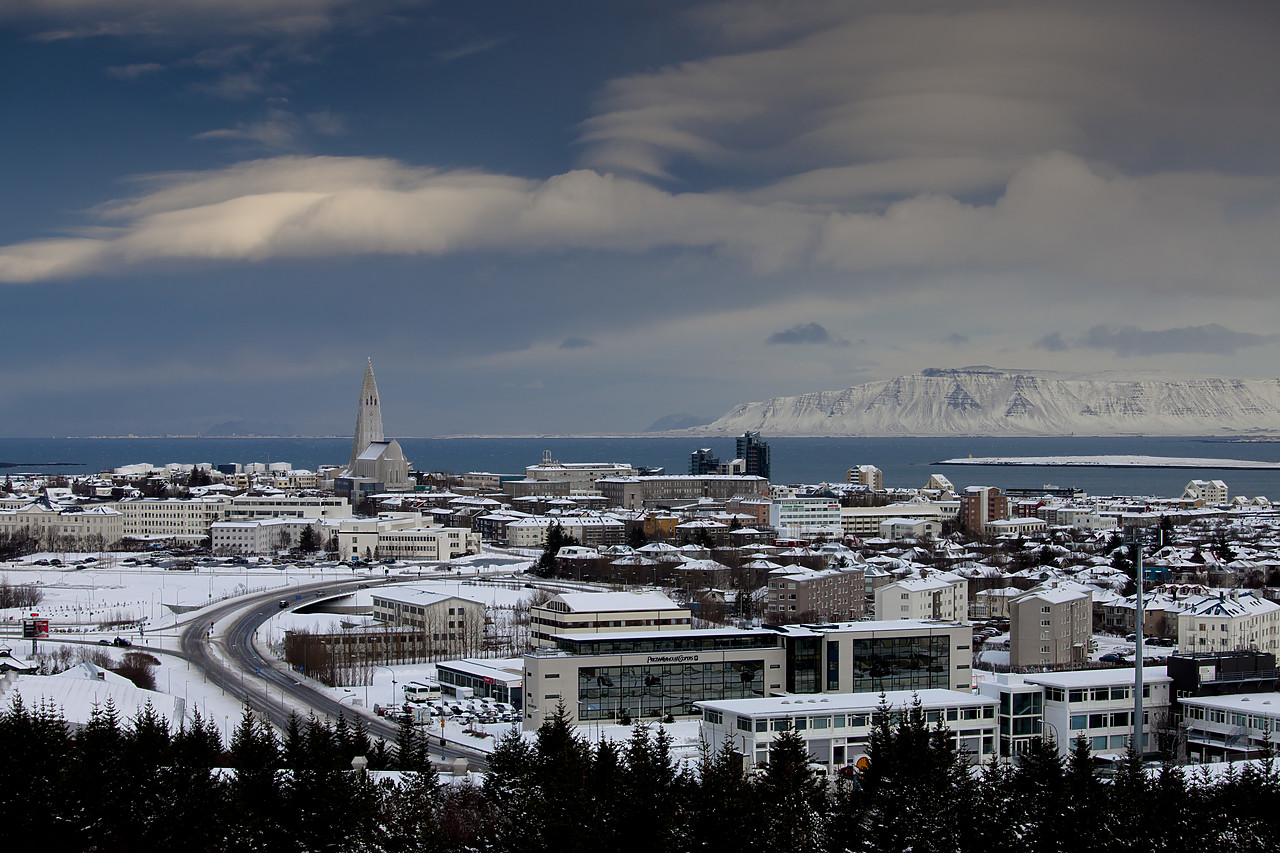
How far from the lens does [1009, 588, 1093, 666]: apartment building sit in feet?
98.2

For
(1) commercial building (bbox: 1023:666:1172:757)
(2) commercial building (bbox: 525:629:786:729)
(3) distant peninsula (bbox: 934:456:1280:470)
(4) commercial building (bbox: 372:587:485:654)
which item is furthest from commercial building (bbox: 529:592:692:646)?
(3) distant peninsula (bbox: 934:456:1280:470)

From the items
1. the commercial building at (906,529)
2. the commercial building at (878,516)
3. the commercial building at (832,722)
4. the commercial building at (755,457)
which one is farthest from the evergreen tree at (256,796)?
the commercial building at (755,457)

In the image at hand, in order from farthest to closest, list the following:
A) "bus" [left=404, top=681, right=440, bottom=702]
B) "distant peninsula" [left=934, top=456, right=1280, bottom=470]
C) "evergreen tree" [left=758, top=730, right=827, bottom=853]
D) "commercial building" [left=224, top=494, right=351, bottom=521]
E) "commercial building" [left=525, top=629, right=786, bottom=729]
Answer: "distant peninsula" [left=934, top=456, right=1280, bottom=470]
"commercial building" [left=224, top=494, right=351, bottom=521]
"bus" [left=404, top=681, right=440, bottom=702]
"commercial building" [left=525, top=629, right=786, bottom=729]
"evergreen tree" [left=758, top=730, right=827, bottom=853]

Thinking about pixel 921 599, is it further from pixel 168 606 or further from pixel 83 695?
pixel 168 606

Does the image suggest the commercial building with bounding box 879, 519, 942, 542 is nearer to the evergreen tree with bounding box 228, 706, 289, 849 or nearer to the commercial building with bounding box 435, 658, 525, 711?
the commercial building with bounding box 435, 658, 525, 711

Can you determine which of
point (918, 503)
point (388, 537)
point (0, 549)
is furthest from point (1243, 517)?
point (0, 549)

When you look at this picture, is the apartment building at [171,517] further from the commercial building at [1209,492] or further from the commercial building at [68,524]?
the commercial building at [1209,492]

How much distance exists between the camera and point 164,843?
1404cm

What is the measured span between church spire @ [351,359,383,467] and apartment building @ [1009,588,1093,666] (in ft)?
215

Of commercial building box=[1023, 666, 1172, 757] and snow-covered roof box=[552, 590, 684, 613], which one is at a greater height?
snow-covered roof box=[552, 590, 684, 613]

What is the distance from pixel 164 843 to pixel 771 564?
3591 centimetres

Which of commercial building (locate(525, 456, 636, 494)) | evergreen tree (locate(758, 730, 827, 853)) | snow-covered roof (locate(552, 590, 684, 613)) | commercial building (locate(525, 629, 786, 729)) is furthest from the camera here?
commercial building (locate(525, 456, 636, 494))

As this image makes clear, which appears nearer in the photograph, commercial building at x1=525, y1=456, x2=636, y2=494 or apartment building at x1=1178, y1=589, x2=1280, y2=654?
apartment building at x1=1178, y1=589, x2=1280, y2=654

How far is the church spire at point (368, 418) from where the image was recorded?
297 feet
